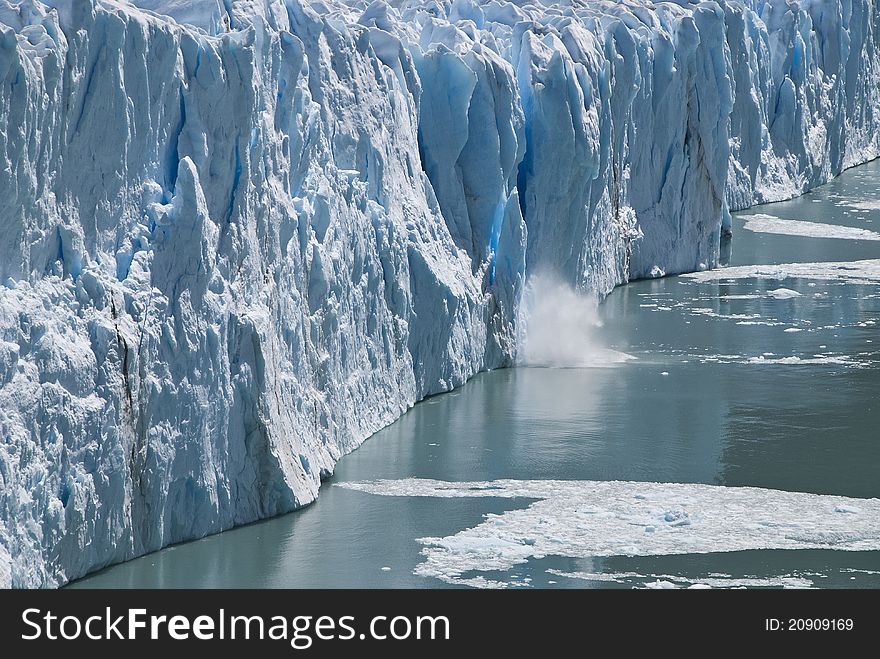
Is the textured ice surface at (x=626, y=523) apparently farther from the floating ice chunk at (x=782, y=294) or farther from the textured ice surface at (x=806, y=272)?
the textured ice surface at (x=806, y=272)

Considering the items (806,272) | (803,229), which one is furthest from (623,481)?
(803,229)

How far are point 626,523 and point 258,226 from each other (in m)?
2.94

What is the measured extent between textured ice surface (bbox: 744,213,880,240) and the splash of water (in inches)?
310

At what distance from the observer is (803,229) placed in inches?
907

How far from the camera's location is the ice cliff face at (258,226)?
771 cm

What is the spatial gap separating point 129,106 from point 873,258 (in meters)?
14.3

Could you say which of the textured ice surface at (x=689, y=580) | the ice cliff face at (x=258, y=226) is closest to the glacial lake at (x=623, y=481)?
the textured ice surface at (x=689, y=580)

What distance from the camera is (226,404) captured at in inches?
358

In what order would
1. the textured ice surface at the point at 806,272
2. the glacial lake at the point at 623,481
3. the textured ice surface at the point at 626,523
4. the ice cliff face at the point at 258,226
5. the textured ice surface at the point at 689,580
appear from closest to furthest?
the ice cliff face at the point at 258,226
the textured ice surface at the point at 689,580
the glacial lake at the point at 623,481
the textured ice surface at the point at 626,523
the textured ice surface at the point at 806,272

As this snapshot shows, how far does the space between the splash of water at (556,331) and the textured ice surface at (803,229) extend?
7.87 m

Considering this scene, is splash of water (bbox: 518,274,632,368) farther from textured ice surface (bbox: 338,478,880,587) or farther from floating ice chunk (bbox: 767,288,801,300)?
textured ice surface (bbox: 338,478,880,587)

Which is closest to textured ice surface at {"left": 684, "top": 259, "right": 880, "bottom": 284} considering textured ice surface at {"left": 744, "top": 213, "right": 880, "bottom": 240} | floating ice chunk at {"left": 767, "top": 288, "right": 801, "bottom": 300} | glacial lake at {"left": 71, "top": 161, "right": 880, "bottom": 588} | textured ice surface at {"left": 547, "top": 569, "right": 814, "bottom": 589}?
floating ice chunk at {"left": 767, "top": 288, "right": 801, "bottom": 300}

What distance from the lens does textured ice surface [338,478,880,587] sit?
8828 millimetres
